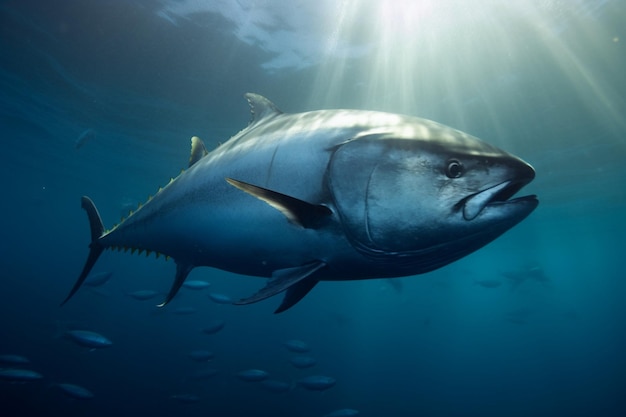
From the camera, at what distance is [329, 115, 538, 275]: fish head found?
5.24ft

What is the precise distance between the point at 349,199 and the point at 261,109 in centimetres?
188

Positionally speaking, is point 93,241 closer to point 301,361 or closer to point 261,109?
point 261,109

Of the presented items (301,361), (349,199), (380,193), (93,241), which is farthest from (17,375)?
(380,193)

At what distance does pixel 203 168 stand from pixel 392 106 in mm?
12084

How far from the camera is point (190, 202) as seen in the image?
9.50 ft

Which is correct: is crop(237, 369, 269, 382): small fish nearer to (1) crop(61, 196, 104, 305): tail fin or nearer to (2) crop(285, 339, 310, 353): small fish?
(2) crop(285, 339, 310, 353): small fish

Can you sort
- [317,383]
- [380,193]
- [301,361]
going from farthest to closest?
[301,361], [317,383], [380,193]

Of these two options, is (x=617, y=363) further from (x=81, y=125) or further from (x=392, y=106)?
(x=81, y=125)

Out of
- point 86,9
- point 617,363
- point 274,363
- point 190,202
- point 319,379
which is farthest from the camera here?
point 617,363

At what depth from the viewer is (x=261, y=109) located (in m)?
3.32

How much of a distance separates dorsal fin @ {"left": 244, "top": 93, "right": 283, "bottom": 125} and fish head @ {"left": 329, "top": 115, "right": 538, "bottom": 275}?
4.86ft

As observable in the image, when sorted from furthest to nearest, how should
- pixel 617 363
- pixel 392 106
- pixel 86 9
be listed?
pixel 617 363
pixel 392 106
pixel 86 9

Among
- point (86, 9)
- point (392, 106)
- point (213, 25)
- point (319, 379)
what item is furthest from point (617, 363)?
point (86, 9)

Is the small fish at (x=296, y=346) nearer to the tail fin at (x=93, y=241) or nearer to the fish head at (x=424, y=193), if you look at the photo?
the tail fin at (x=93, y=241)
